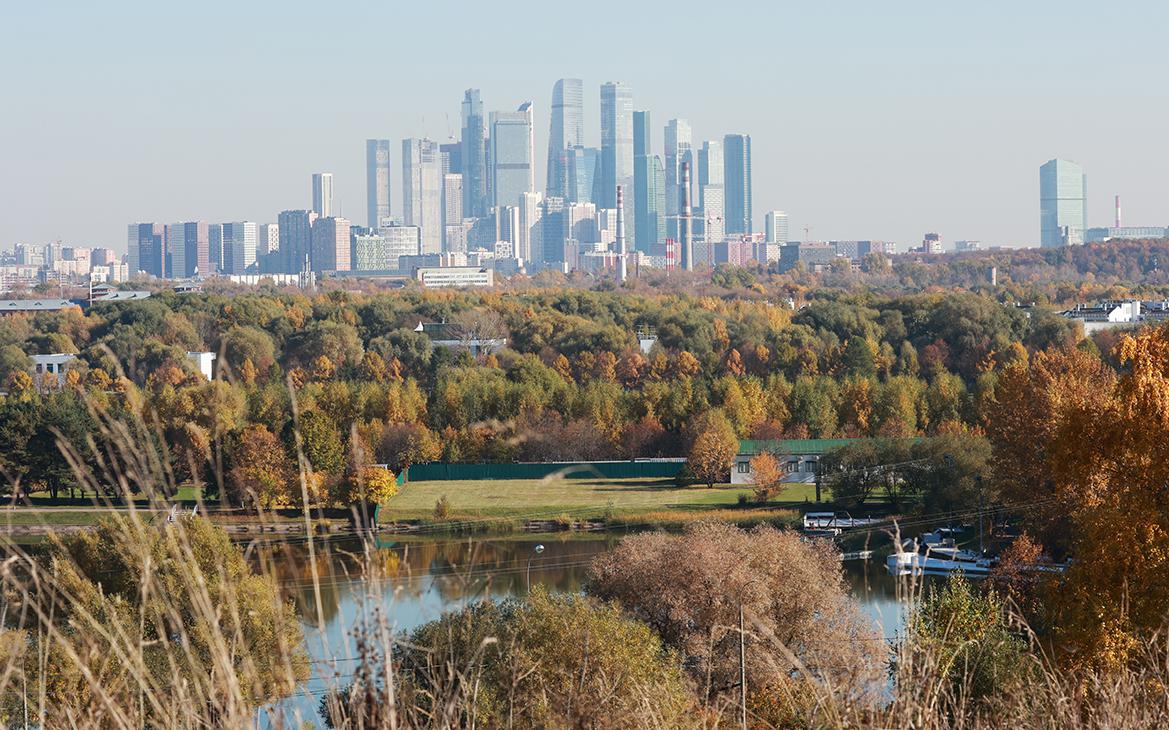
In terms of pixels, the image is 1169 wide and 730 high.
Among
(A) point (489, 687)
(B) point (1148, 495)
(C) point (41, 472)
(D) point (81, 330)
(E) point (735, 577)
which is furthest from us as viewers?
(D) point (81, 330)

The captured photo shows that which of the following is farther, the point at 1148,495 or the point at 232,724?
the point at 1148,495

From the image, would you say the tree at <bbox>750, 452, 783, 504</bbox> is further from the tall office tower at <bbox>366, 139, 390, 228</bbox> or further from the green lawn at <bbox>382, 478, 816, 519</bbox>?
the tall office tower at <bbox>366, 139, 390, 228</bbox>

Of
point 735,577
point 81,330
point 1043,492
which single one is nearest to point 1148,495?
point 735,577

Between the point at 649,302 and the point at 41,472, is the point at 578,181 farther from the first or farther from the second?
the point at 41,472

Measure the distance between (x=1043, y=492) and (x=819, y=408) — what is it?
22.4 feet

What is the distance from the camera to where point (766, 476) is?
13820 millimetres

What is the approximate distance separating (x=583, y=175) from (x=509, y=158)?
5.42 m

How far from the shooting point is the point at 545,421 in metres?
16.1

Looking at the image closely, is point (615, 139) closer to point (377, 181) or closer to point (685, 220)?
point (377, 181)

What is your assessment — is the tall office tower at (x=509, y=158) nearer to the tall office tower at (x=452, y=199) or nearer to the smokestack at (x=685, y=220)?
the tall office tower at (x=452, y=199)

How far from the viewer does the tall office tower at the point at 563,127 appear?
93.8 metres

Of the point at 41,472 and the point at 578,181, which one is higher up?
the point at 578,181

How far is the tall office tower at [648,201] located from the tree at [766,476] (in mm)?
69029

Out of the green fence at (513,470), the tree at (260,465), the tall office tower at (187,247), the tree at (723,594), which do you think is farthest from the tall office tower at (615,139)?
the tree at (723,594)
